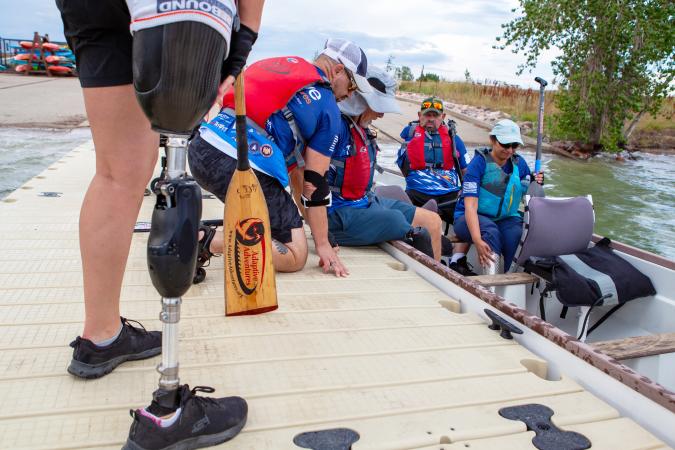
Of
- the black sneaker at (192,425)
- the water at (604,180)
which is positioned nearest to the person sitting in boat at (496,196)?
the black sneaker at (192,425)

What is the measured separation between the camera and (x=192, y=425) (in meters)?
1.58

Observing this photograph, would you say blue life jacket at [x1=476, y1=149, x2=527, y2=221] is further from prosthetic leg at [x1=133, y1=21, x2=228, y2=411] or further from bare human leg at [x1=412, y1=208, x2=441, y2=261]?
prosthetic leg at [x1=133, y1=21, x2=228, y2=411]

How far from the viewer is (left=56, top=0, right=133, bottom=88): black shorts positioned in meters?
1.67

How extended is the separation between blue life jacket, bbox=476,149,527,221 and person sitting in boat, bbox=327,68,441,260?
78 cm

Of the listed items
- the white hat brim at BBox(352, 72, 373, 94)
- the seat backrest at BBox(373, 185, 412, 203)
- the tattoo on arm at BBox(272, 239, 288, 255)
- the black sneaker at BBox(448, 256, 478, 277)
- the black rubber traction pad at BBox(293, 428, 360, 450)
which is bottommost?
the black sneaker at BBox(448, 256, 478, 277)

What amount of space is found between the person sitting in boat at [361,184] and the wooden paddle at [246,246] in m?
1.35

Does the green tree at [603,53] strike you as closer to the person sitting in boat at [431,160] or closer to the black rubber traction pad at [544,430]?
the person sitting in boat at [431,160]

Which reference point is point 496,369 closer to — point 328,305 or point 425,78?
point 328,305

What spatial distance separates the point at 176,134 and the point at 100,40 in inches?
21.4

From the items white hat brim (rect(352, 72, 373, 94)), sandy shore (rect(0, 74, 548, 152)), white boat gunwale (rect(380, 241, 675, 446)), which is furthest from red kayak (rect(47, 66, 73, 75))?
white boat gunwale (rect(380, 241, 675, 446))

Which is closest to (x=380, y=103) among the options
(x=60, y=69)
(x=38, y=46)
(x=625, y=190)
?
(x=625, y=190)

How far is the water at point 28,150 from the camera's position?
8781mm

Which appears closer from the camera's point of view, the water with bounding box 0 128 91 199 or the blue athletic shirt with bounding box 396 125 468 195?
the blue athletic shirt with bounding box 396 125 468 195

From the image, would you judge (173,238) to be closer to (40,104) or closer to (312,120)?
(312,120)
